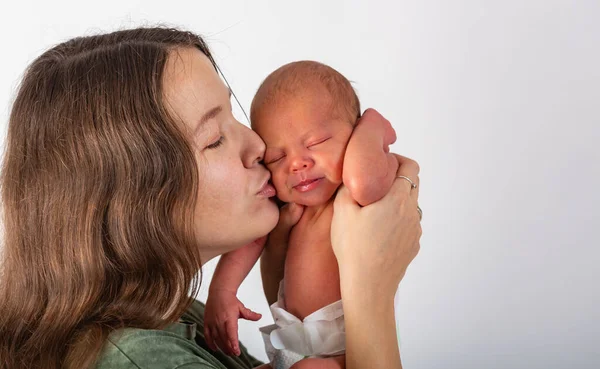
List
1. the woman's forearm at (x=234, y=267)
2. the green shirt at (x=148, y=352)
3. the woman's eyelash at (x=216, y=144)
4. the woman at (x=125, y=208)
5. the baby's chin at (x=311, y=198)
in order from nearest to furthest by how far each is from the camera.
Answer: the green shirt at (x=148, y=352) < the woman at (x=125, y=208) < the woman's eyelash at (x=216, y=144) < the baby's chin at (x=311, y=198) < the woman's forearm at (x=234, y=267)

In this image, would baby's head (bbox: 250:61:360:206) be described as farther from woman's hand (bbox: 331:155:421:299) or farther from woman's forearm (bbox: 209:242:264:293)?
woman's forearm (bbox: 209:242:264:293)

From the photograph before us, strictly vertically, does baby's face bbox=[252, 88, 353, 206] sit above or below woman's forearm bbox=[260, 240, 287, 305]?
above

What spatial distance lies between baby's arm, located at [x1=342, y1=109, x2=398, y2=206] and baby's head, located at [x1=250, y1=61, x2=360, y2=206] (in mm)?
45

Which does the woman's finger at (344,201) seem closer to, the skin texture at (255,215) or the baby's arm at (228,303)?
the skin texture at (255,215)

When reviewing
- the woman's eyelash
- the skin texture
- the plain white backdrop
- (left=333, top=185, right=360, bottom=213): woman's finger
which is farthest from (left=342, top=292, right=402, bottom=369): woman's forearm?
the plain white backdrop

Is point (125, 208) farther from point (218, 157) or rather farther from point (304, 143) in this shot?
point (304, 143)

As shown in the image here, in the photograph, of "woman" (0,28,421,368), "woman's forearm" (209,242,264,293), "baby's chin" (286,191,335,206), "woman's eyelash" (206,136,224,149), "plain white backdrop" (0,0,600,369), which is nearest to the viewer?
"woman" (0,28,421,368)

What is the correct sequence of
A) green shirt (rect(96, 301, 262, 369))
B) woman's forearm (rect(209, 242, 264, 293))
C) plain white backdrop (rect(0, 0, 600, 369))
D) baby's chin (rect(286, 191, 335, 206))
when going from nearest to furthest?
green shirt (rect(96, 301, 262, 369))
baby's chin (rect(286, 191, 335, 206))
woman's forearm (rect(209, 242, 264, 293))
plain white backdrop (rect(0, 0, 600, 369))

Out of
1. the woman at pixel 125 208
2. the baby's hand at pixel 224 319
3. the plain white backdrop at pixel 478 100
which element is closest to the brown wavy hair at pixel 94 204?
the woman at pixel 125 208

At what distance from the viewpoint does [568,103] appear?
2.91m

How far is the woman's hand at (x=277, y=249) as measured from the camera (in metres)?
1.93

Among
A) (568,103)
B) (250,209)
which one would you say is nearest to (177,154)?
(250,209)

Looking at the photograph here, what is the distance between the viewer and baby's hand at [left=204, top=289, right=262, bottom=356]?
1.89m

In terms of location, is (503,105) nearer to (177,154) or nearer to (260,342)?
(260,342)
